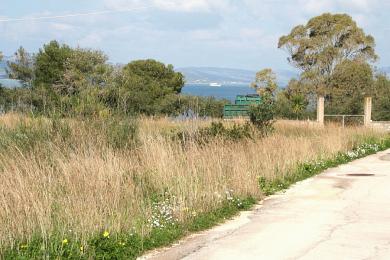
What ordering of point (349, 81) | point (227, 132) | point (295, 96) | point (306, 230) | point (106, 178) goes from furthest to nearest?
point (349, 81) → point (295, 96) → point (227, 132) → point (106, 178) → point (306, 230)

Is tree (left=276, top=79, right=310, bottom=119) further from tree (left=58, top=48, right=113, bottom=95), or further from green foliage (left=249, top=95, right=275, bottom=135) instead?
green foliage (left=249, top=95, right=275, bottom=135)

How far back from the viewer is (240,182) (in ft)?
32.3

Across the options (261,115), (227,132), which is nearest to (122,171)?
(227,132)

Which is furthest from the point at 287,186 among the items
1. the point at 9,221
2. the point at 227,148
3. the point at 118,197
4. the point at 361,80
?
the point at 361,80

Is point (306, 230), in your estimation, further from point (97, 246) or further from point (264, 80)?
point (264, 80)

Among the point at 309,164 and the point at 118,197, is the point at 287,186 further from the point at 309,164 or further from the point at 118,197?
the point at 118,197

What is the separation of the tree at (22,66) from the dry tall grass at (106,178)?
140 feet

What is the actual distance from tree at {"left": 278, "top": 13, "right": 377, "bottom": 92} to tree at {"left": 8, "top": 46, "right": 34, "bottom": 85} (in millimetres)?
24702

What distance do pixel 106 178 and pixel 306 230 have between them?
293cm

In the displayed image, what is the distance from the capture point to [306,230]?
25.0 feet

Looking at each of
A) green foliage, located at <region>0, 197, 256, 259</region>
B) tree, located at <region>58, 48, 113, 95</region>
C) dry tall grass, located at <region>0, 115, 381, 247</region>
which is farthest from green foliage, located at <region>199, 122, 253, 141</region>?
tree, located at <region>58, 48, 113, 95</region>

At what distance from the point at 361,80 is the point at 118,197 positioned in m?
41.5

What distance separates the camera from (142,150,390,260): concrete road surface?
6480 mm

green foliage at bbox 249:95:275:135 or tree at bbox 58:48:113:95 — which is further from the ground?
tree at bbox 58:48:113:95
